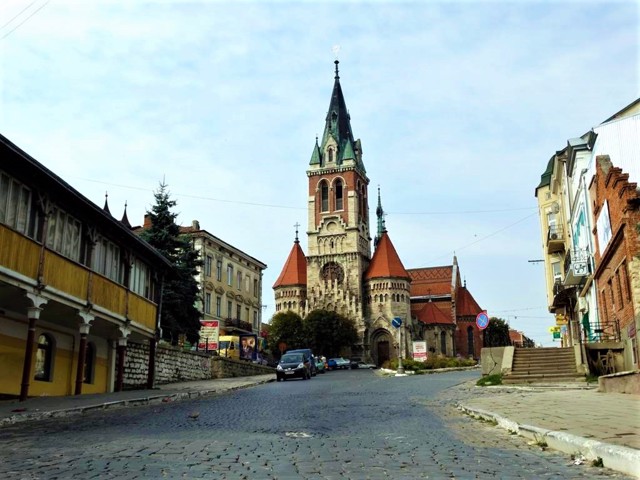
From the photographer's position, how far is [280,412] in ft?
48.8

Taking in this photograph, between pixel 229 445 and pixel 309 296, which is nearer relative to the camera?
pixel 229 445

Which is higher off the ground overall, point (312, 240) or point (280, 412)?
point (312, 240)

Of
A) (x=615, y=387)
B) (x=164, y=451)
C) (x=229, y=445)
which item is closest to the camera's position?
(x=164, y=451)

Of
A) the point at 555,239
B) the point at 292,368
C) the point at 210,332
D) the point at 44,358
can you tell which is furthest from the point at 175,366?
the point at 555,239

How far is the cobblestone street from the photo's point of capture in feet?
22.9

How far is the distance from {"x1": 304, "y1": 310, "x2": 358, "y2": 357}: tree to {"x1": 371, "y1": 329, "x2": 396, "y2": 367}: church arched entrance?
13.9 ft

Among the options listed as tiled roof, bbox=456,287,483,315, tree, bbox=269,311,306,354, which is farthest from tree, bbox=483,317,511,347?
tree, bbox=269,311,306,354

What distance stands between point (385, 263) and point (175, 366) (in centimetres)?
6175

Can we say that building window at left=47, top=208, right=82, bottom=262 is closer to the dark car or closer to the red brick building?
the red brick building

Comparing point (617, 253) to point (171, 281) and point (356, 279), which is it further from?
point (356, 279)

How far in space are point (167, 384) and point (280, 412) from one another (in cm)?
1637

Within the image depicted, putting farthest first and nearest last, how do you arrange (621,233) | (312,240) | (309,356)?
(312,240), (309,356), (621,233)

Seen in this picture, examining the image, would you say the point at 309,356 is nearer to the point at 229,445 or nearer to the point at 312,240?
the point at 229,445

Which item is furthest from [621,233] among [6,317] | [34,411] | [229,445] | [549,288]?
[549,288]
